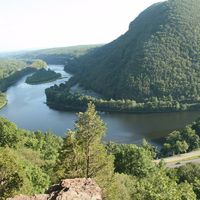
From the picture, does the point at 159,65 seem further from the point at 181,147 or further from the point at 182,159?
the point at 182,159

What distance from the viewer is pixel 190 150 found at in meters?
81.6

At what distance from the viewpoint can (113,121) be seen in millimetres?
117875

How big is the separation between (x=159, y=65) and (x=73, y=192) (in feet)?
507

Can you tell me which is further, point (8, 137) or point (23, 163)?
point (8, 137)

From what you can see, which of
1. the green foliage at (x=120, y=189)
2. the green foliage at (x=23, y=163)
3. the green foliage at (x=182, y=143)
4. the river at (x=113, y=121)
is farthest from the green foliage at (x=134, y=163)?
the river at (x=113, y=121)

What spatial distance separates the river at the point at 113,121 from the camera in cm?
9975

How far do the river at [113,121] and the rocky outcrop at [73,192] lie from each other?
77852mm

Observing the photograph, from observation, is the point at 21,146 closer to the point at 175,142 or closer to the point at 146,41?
the point at 175,142

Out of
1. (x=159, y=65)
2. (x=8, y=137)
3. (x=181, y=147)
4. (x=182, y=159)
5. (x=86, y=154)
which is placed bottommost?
(x=159, y=65)

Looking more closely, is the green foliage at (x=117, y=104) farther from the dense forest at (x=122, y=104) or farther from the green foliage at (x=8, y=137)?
the green foliage at (x=8, y=137)

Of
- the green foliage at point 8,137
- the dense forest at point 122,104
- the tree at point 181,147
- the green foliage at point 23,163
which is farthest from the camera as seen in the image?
the dense forest at point 122,104

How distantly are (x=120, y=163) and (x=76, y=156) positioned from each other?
27.3m

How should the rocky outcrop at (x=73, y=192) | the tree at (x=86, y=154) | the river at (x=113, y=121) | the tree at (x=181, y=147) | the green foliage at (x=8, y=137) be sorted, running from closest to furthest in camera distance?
the rocky outcrop at (x=73, y=192)
the tree at (x=86, y=154)
the green foliage at (x=8, y=137)
the tree at (x=181, y=147)
the river at (x=113, y=121)

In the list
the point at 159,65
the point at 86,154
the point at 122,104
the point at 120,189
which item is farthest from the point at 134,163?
the point at 159,65
